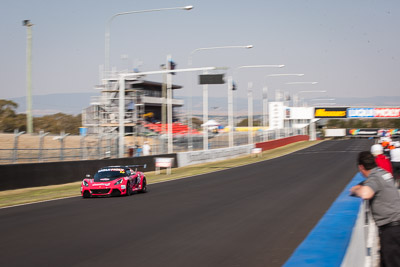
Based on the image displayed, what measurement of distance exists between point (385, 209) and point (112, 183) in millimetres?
14360

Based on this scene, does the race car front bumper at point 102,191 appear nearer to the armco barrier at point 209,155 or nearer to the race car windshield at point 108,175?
the race car windshield at point 108,175

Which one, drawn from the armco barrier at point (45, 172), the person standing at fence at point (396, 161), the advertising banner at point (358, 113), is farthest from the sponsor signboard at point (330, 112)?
the person standing at fence at point (396, 161)

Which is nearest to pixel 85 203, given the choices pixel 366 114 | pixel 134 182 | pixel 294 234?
pixel 134 182

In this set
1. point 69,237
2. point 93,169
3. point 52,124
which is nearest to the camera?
point 69,237

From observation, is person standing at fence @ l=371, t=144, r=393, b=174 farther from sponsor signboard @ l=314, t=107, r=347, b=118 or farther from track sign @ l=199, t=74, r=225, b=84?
sponsor signboard @ l=314, t=107, r=347, b=118

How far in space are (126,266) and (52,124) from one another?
88.6 m

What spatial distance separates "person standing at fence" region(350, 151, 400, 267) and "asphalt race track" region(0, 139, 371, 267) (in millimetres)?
2468

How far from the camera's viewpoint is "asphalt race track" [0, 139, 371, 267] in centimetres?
846

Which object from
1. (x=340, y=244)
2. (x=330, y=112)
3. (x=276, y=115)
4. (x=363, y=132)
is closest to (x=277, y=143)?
(x=330, y=112)

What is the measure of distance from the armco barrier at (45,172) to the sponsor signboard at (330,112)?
7601 centimetres

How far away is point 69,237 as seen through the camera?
408 inches

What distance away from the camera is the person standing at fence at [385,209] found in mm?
5656

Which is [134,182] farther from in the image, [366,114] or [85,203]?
[366,114]

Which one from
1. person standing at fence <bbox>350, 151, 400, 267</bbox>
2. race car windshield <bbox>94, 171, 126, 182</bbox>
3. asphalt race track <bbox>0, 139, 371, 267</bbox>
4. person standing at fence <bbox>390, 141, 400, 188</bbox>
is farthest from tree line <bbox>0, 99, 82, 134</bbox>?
person standing at fence <bbox>350, 151, 400, 267</bbox>
